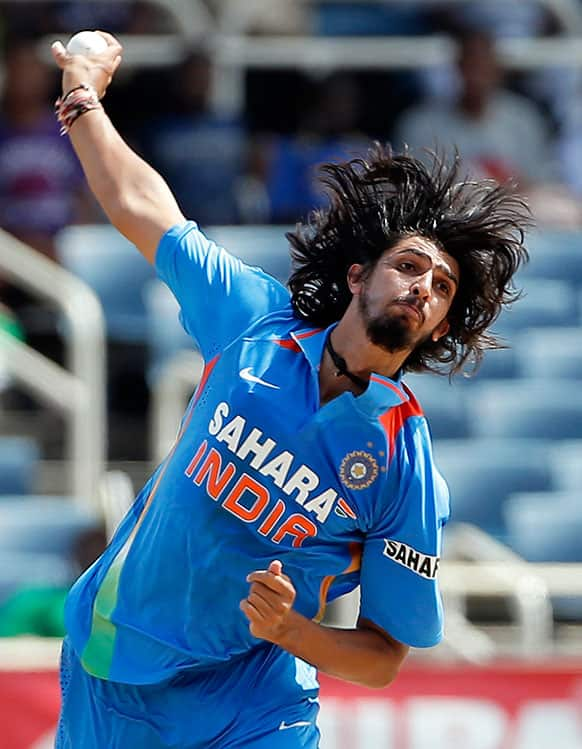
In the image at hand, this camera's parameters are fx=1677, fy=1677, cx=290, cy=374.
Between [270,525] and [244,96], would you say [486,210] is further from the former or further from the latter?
[244,96]

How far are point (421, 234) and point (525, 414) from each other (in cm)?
356

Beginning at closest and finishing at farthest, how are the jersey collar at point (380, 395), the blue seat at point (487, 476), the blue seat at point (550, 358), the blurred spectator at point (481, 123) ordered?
the jersey collar at point (380, 395) < the blue seat at point (487, 476) < the blue seat at point (550, 358) < the blurred spectator at point (481, 123)

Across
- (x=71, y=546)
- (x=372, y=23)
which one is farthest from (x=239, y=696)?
(x=372, y=23)

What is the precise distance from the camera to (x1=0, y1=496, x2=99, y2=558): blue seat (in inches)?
235

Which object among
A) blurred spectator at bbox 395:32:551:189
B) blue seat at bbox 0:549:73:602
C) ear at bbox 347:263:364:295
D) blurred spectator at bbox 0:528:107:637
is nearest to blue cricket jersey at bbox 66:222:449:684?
ear at bbox 347:263:364:295

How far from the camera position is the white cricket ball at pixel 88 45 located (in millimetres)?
3564

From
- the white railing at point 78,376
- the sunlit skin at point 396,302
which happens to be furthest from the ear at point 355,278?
the white railing at point 78,376

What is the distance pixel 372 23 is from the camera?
27.5 feet

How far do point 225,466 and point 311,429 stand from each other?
0.18m

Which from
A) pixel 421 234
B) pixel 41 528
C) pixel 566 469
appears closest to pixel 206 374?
pixel 421 234

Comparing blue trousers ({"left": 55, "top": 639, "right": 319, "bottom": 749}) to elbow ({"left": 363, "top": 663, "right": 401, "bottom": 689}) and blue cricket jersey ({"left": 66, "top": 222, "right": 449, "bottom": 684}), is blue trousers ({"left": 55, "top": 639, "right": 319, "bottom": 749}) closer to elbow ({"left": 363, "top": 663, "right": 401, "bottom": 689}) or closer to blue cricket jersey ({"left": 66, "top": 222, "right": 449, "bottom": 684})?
blue cricket jersey ({"left": 66, "top": 222, "right": 449, "bottom": 684})

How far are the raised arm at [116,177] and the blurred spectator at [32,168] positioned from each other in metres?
3.88

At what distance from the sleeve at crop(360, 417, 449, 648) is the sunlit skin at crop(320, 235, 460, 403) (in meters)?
0.14

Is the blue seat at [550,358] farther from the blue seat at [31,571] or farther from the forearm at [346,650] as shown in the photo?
the forearm at [346,650]
